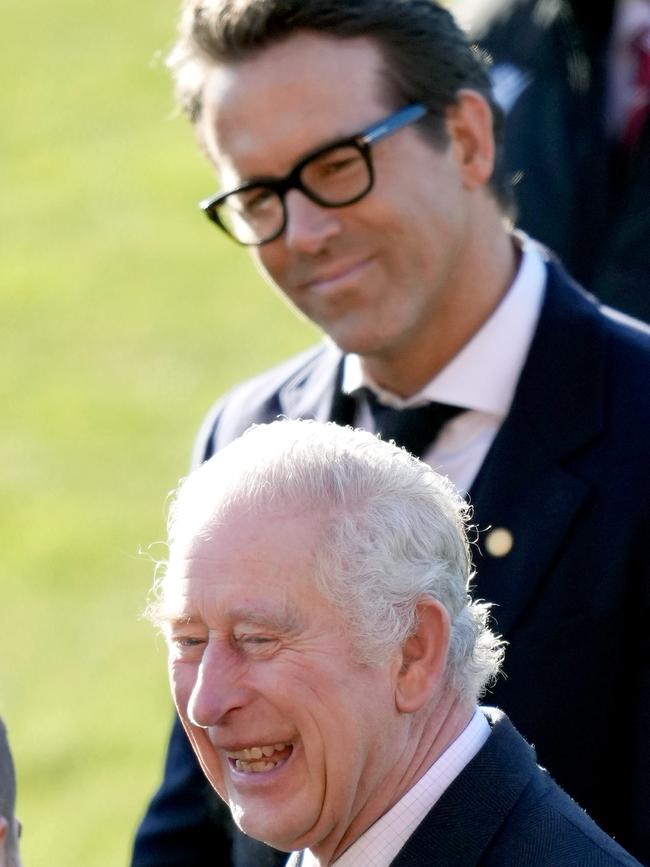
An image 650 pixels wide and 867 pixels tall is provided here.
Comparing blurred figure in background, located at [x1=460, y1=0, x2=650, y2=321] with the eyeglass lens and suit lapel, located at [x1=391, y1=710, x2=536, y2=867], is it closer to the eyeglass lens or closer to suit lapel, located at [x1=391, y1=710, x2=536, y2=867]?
the eyeglass lens

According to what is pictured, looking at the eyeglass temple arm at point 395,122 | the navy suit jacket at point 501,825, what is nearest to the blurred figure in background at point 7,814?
the navy suit jacket at point 501,825

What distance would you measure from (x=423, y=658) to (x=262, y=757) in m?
0.27

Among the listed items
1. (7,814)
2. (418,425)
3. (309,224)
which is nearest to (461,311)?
(418,425)

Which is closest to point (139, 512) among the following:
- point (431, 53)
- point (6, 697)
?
point (6, 697)

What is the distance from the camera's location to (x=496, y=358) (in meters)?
3.55

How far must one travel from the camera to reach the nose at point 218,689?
2641mm

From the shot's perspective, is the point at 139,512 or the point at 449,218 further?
the point at 139,512

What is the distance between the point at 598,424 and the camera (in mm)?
3383

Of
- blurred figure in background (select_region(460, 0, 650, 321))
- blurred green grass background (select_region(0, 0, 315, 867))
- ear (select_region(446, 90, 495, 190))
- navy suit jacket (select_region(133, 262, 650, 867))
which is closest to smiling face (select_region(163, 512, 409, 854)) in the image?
navy suit jacket (select_region(133, 262, 650, 867))

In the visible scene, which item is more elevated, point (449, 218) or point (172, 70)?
point (172, 70)

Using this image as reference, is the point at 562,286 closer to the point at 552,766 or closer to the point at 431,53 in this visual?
the point at 431,53

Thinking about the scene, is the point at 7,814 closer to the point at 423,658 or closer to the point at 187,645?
the point at 187,645

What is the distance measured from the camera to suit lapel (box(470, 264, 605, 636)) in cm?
333

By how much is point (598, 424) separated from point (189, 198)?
9.68 meters
